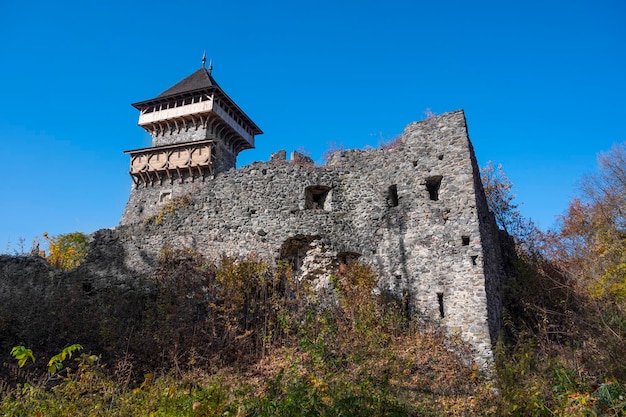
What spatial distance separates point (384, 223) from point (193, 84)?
2092cm

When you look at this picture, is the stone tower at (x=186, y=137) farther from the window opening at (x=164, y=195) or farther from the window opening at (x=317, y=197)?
A: the window opening at (x=317, y=197)

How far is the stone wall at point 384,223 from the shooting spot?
415 inches

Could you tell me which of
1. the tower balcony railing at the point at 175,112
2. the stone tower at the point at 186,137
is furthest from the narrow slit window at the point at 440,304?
the tower balcony railing at the point at 175,112

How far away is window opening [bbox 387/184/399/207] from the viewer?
41.1 feet

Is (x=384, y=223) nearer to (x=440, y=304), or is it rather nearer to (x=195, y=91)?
(x=440, y=304)

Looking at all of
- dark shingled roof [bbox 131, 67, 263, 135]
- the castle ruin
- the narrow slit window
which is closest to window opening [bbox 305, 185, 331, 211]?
the castle ruin

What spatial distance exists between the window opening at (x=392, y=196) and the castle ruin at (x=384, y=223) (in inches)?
1.2

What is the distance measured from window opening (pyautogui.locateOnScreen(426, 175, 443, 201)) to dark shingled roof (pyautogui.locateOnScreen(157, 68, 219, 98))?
60.4 ft

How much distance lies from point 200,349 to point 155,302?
2365mm

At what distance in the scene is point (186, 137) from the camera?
86.8 feet

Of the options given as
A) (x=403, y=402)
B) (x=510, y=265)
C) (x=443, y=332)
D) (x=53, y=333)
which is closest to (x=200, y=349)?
(x=53, y=333)

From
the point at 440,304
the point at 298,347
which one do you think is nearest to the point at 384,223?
the point at 440,304

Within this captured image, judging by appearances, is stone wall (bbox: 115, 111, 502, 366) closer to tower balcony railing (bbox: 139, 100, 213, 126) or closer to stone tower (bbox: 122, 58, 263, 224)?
stone tower (bbox: 122, 58, 263, 224)

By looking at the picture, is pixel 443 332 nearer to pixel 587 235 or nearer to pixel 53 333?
pixel 53 333
